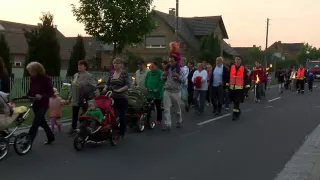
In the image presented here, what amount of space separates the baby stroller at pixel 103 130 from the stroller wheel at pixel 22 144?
0.84m

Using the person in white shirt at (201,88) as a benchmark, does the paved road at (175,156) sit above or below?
below

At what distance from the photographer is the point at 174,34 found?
1992 inches

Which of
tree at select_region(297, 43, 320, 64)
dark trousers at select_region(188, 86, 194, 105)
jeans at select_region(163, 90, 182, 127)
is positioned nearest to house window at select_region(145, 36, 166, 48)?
dark trousers at select_region(188, 86, 194, 105)

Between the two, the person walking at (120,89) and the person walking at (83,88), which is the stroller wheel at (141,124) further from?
the person walking at (83,88)

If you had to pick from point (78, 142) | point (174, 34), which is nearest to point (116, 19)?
point (78, 142)

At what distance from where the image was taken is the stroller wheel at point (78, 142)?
27.6 ft

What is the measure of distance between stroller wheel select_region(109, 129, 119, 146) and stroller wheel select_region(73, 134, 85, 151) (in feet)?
2.32

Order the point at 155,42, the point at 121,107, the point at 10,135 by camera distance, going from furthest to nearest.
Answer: the point at 155,42 → the point at 121,107 → the point at 10,135

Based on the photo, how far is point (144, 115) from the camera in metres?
11.1

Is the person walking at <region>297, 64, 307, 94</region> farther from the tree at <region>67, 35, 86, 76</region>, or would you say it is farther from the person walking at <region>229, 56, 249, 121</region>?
the person walking at <region>229, 56, 249, 121</region>

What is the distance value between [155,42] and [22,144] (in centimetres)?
4553

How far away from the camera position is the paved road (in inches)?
270

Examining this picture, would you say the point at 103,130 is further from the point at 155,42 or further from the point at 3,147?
the point at 155,42

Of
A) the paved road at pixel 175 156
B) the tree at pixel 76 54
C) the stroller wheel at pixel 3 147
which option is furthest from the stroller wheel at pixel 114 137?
the tree at pixel 76 54
